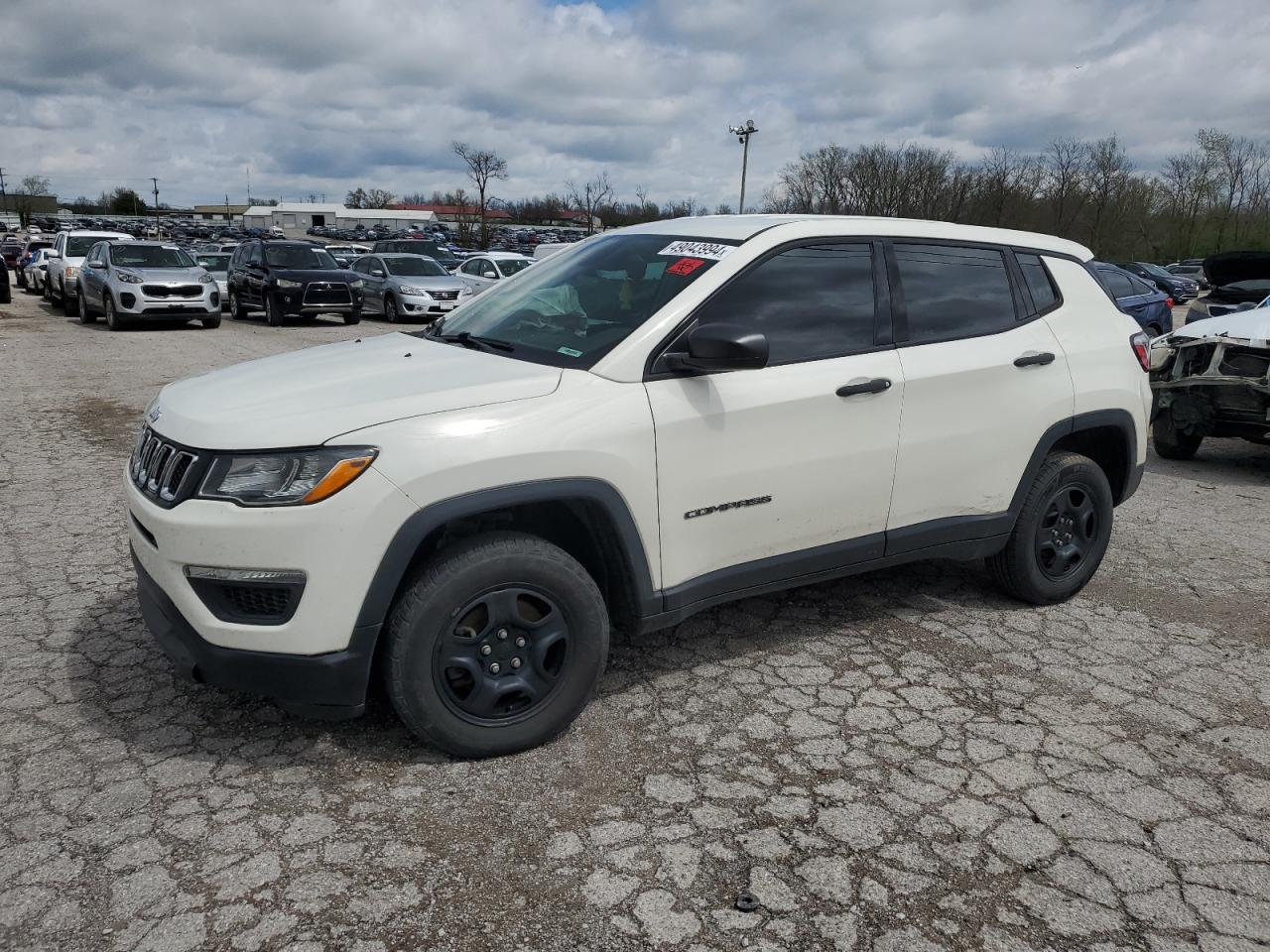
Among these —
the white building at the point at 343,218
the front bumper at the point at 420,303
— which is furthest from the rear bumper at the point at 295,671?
the white building at the point at 343,218

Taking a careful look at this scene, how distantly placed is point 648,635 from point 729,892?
1.75 meters

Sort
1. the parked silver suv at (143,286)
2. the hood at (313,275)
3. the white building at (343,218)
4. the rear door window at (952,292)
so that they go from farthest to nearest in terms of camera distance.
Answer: the white building at (343,218)
the hood at (313,275)
the parked silver suv at (143,286)
the rear door window at (952,292)

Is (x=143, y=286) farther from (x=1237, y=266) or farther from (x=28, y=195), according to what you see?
(x=28, y=195)

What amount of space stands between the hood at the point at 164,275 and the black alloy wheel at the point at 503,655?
17.2m

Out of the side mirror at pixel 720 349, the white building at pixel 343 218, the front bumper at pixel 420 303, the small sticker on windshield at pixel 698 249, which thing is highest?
the white building at pixel 343 218

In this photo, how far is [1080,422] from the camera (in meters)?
4.46

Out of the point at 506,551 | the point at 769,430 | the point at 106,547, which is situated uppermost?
the point at 769,430

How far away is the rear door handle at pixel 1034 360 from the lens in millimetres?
4231

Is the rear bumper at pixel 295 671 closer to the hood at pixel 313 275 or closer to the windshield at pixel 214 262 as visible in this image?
the hood at pixel 313 275

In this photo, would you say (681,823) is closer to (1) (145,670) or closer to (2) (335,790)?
(2) (335,790)

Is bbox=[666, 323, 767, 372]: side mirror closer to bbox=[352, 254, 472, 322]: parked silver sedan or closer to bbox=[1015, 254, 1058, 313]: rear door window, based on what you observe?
bbox=[1015, 254, 1058, 313]: rear door window

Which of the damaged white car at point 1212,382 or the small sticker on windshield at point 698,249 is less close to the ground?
the small sticker on windshield at point 698,249

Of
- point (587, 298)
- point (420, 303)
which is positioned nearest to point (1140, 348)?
point (587, 298)

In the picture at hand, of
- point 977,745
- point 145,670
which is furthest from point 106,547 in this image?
point 977,745
